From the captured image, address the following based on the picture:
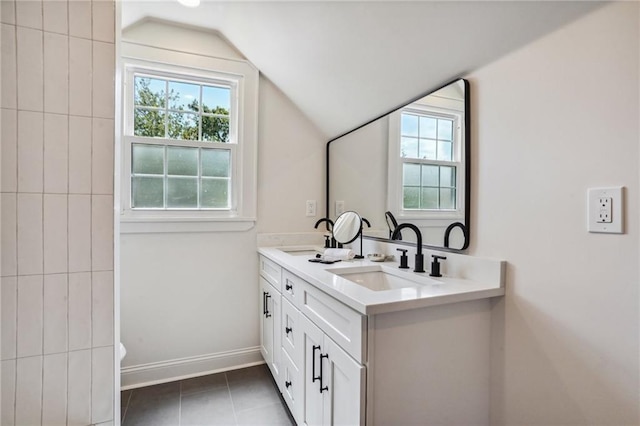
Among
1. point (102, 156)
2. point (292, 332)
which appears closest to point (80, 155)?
point (102, 156)

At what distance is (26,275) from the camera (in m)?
1.10

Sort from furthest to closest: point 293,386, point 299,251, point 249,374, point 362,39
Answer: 1. point 299,251
2. point 249,374
3. point 293,386
4. point 362,39

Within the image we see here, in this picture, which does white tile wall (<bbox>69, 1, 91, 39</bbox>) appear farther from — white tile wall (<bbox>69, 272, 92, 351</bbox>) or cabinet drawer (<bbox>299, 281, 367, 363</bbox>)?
cabinet drawer (<bbox>299, 281, 367, 363</bbox>)

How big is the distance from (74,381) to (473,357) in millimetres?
1504

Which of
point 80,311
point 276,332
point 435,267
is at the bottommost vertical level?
point 276,332

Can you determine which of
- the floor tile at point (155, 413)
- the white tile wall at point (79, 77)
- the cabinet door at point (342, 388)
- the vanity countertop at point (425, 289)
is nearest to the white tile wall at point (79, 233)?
the white tile wall at point (79, 77)

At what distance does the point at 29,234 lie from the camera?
3.62 feet

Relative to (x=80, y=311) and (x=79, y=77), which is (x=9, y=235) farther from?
(x=79, y=77)

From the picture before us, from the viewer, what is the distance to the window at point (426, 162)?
4.58 ft

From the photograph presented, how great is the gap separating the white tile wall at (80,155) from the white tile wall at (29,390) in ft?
2.05

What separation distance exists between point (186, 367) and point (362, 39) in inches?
Result: 92.7

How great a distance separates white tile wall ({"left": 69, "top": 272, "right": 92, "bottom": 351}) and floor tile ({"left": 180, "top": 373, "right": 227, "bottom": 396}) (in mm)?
1089

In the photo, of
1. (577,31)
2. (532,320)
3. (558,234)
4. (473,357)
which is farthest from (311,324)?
(577,31)

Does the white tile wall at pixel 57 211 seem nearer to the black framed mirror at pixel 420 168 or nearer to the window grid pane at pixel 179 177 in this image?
the window grid pane at pixel 179 177
